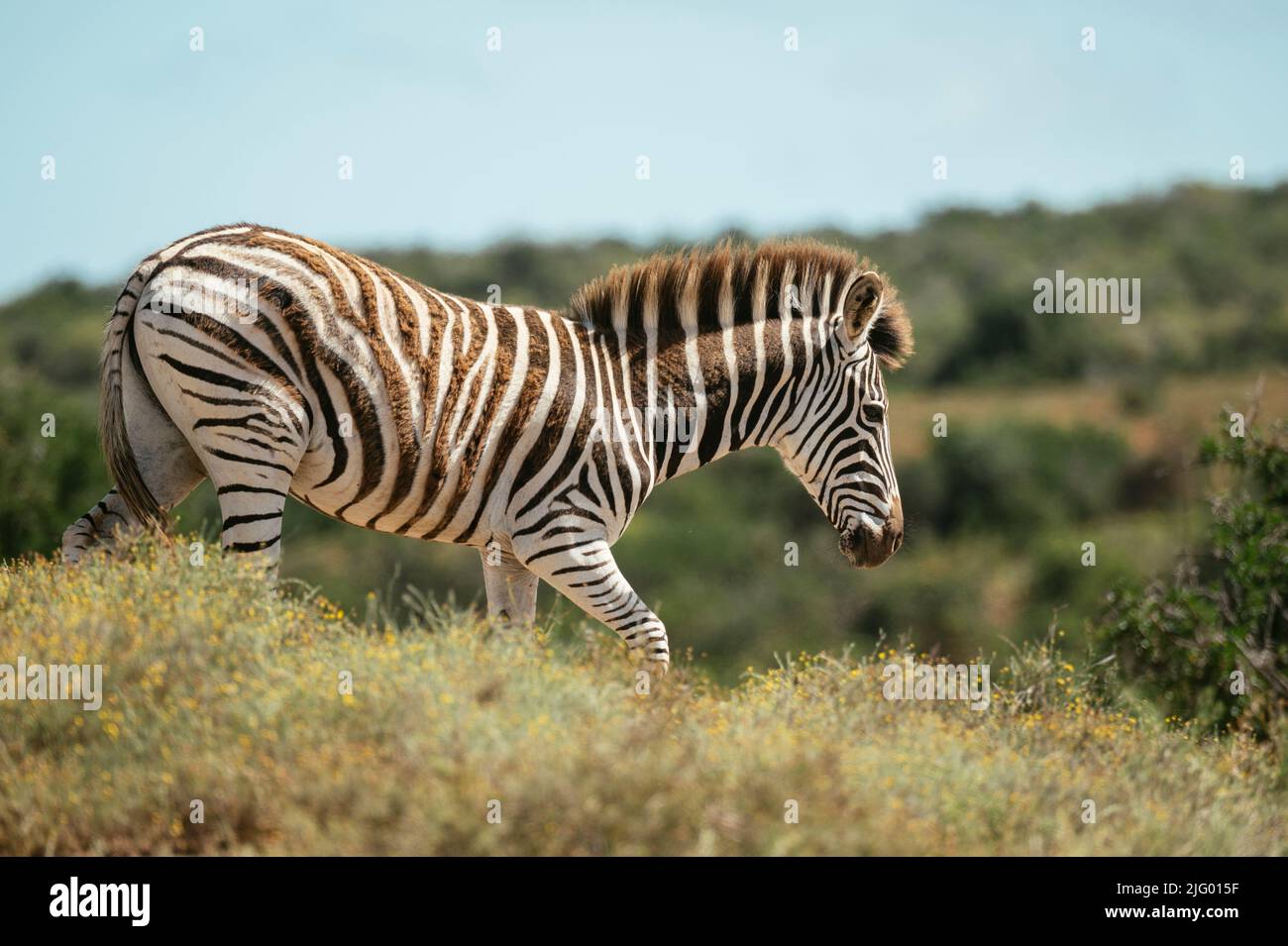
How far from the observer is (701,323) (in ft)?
34.5

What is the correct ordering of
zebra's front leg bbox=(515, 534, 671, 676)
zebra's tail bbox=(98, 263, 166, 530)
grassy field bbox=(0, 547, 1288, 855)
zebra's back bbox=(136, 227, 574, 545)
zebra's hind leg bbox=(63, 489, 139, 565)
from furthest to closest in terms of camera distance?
zebra's front leg bbox=(515, 534, 671, 676), zebra's hind leg bbox=(63, 489, 139, 565), zebra's tail bbox=(98, 263, 166, 530), zebra's back bbox=(136, 227, 574, 545), grassy field bbox=(0, 547, 1288, 855)

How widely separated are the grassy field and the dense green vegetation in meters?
5.77

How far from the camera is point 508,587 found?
1020 cm

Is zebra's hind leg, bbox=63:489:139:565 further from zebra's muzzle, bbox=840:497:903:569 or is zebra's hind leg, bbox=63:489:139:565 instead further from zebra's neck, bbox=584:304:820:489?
zebra's muzzle, bbox=840:497:903:569

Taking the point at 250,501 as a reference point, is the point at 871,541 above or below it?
below

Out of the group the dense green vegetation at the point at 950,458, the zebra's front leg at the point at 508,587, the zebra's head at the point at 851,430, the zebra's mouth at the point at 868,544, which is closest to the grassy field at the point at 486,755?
the zebra's front leg at the point at 508,587

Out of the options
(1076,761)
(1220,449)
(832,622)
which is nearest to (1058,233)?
(832,622)

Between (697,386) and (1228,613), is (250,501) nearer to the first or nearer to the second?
(697,386)

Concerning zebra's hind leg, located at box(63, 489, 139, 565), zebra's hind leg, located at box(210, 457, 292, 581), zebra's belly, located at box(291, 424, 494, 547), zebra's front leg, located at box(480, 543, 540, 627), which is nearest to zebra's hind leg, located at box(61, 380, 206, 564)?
zebra's hind leg, located at box(63, 489, 139, 565)

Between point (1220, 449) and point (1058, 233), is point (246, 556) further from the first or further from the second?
point (1058, 233)

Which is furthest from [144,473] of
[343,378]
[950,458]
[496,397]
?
[950,458]

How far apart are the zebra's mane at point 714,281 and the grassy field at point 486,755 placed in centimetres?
257

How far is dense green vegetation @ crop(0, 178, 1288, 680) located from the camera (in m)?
40.1

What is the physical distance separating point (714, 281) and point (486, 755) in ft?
15.4
